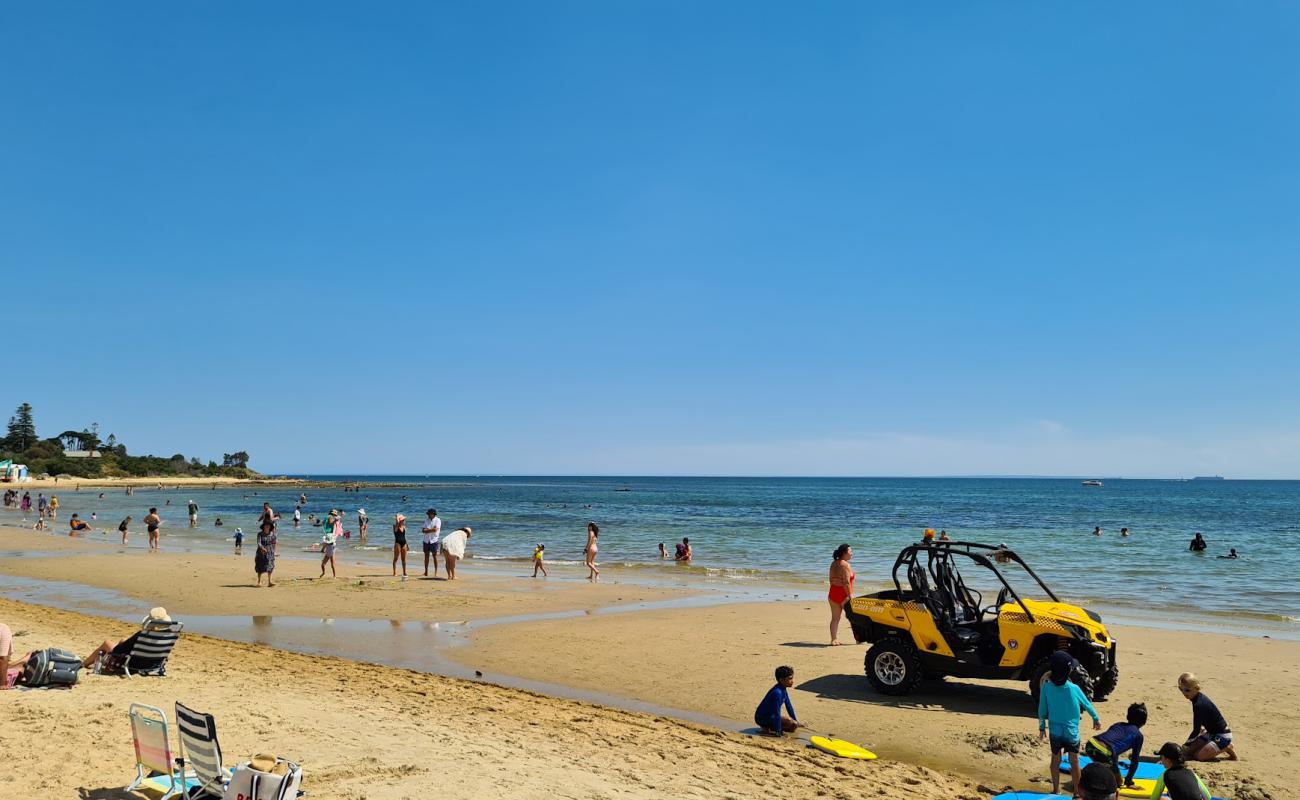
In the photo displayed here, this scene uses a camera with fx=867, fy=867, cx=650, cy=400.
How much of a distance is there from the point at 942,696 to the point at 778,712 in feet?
9.34

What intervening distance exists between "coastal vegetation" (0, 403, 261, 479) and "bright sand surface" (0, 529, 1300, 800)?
127 meters

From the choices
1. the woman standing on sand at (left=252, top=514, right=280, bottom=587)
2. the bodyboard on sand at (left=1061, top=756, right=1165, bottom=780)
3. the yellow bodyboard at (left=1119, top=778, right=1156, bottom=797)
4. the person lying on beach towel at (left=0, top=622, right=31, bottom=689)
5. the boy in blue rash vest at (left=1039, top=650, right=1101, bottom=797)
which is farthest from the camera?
the woman standing on sand at (left=252, top=514, right=280, bottom=587)

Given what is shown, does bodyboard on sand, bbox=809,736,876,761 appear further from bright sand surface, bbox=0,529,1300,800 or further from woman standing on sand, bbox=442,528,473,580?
woman standing on sand, bbox=442,528,473,580

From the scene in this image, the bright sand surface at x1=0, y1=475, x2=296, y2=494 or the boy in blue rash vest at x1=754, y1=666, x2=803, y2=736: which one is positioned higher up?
the boy in blue rash vest at x1=754, y1=666, x2=803, y2=736

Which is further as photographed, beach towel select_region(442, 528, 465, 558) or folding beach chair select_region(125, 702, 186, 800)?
beach towel select_region(442, 528, 465, 558)

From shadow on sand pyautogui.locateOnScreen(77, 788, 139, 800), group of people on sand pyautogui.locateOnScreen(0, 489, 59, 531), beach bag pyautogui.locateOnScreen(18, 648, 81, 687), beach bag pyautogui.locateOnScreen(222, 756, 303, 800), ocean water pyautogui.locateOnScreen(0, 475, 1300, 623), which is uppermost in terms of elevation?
beach bag pyautogui.locateOnScreen(222, 756, 303, 800)

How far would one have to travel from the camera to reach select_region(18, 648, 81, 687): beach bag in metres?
10.0

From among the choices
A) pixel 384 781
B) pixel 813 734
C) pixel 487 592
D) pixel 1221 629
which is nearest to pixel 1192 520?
pixel 1221 629

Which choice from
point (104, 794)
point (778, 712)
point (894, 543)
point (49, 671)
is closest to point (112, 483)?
point (894, 543)

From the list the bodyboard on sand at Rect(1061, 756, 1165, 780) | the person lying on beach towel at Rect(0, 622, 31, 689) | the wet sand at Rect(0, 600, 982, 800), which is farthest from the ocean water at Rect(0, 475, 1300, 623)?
the person lying on beach towel at Rect(0, 622, 31, 689)

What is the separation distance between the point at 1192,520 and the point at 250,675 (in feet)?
227

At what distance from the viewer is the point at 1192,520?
208ft

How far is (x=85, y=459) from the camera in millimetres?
137750

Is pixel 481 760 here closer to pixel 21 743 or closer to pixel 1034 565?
pixel 21 743
